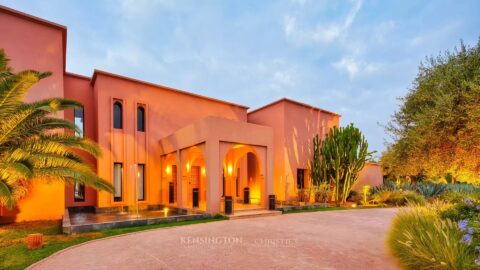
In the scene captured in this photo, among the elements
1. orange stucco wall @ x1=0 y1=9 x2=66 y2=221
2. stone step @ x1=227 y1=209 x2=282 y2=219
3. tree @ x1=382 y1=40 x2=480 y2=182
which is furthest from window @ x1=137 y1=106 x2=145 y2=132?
tree @ x1=382 y1=40 x2=480 y2=182

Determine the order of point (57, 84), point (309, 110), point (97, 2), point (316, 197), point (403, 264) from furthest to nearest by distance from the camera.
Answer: point (97, 2) < point (309, 110) < point (316, 197) < point (57, 84) < point (403, 264)

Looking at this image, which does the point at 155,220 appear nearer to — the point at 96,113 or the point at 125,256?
the point at 125,256

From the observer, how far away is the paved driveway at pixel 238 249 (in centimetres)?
546

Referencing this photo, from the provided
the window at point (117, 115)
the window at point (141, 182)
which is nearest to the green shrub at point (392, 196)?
the window at point (141, 182)

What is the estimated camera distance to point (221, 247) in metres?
6.66

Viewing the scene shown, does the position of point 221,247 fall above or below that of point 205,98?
below

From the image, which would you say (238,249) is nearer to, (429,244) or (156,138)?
(429,244)

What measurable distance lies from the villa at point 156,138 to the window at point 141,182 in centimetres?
5

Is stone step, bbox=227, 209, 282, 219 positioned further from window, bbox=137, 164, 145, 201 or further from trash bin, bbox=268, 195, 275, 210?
window, bbox=137, 164, 145, 201

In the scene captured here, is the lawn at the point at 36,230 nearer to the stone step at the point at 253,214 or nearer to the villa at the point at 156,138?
the stone step at the point at 253,214

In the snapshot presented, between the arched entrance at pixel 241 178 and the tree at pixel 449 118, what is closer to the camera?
the tree at pixel 449 118

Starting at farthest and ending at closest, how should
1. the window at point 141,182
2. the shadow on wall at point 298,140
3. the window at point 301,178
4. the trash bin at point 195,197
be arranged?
1. the window at point 301,178
2. the shadow on wall at point 298,140
3. the window at point 141,182
4. the trash bin at point 195,197

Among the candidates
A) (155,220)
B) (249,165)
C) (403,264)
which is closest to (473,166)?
(403,264)

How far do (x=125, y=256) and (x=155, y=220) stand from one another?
4.34 metres
